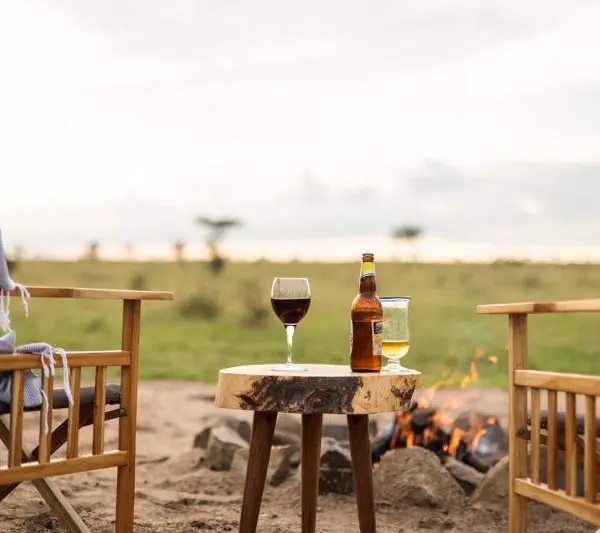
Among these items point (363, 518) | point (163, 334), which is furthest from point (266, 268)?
point (363, 518)

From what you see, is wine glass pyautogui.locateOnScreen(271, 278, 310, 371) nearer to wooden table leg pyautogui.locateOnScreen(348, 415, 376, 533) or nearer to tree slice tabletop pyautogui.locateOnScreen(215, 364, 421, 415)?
tree slice tabletop pyautogui.locateOnScreen(215, 364, 421, 415)

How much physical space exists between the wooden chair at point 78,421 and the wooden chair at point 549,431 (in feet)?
5.08

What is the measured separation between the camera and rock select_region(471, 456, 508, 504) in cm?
510

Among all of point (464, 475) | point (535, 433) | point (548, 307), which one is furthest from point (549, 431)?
point (464, 475)

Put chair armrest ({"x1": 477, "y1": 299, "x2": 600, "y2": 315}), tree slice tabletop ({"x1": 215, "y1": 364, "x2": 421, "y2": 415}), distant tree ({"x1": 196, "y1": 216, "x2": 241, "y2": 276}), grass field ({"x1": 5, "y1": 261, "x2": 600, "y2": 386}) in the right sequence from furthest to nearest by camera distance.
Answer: distant tree ({"x1": 196, "y1": 216, "x2": 241, "y2": 276}), grass field ({"x1": 5, "y1": 261, "x2": 600, "y2": 386}), chair armrest ({"x1": 477, "y1": 299, "x2": 600, "y2": 315}), tree slice tabletop ({"x1": 215, "y1": 364, "x2": 421, "y2": 415})

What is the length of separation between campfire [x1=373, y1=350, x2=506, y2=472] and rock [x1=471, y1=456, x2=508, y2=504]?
0.43 meters

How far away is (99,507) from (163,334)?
14065 millimetres

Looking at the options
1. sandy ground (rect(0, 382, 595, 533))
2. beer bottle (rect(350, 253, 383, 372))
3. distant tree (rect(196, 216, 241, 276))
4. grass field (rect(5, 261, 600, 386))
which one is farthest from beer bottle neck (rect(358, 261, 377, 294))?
distant tree (rect(196, 216, 241, 276))

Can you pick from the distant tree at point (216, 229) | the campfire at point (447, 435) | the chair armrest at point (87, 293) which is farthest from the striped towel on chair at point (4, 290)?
the distant tree at point (216, 229)

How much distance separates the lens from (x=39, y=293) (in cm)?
372

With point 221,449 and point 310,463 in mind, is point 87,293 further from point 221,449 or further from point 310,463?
point 221,449

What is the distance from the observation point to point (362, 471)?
12.5ft

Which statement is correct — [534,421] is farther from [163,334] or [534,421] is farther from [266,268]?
[266,268]

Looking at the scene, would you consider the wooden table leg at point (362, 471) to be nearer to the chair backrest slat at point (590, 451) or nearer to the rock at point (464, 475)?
the chair backrest slat at point (590, 451)
